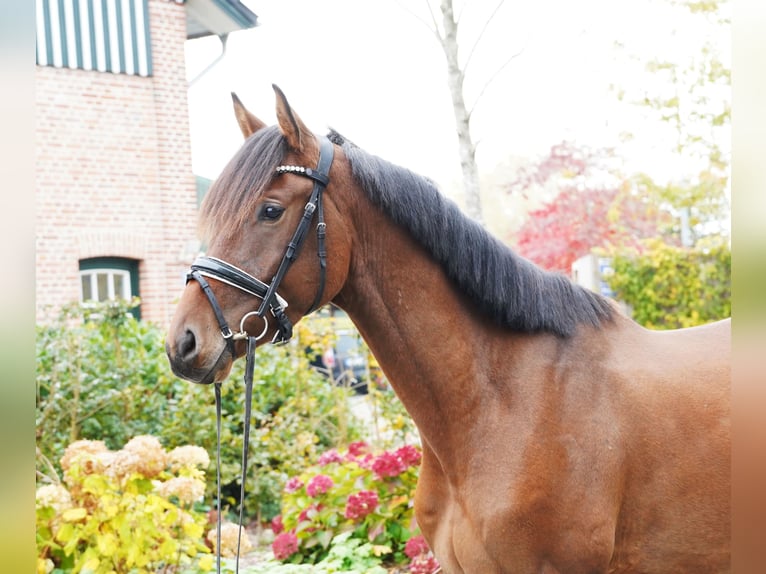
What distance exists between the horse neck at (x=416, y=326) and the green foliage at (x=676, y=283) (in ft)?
29.0

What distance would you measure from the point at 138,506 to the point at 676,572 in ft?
8.10

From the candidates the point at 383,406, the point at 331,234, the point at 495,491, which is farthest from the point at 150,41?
the point at 495,491

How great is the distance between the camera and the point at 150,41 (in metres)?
9.40

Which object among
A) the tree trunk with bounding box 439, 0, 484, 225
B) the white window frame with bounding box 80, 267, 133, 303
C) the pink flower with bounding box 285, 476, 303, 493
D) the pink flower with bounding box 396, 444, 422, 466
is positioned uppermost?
the tree trunk with bounding box 439, 0, 484, 225

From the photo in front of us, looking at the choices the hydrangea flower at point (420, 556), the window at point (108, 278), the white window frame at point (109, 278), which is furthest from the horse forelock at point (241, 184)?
the white window frame at point (109, 278)

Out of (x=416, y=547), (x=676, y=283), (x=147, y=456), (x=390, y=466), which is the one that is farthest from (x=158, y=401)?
(x=676, y=283)

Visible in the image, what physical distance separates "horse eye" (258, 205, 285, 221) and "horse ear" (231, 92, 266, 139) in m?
0.40

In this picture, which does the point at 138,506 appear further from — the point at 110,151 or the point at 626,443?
the point at 110,151

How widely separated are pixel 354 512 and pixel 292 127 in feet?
8.74

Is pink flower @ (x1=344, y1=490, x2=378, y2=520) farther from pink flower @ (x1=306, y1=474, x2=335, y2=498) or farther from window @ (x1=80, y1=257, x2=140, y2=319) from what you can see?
window @ (x1=80, y1=257, x2=140, y2=319)

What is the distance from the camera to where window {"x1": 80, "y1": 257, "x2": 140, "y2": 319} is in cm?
931

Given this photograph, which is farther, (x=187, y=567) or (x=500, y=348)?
(x=187, y=567)

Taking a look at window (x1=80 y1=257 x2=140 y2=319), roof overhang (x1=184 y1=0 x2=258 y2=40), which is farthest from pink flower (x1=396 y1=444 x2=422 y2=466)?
roof overhang (x1=184 y1=0 x2=258 y2=40)

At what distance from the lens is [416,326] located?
220cm
